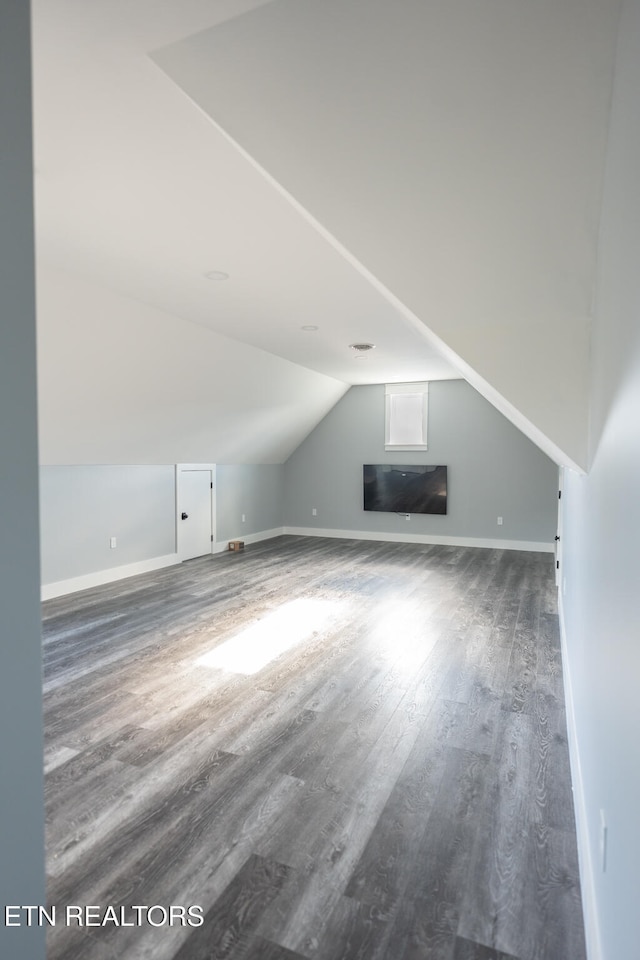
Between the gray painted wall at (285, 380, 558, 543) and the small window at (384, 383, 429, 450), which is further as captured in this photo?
the small window at (384, 383, 429, 450)

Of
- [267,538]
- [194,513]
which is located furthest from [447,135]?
[267,538]

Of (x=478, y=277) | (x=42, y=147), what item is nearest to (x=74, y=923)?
(x=478, y=277)

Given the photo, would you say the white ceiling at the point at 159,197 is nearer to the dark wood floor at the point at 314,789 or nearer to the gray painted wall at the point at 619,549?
the gray painted wall at the point at 619,549

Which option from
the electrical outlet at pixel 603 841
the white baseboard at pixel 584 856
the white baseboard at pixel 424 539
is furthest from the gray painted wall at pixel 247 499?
the electrical outlet at pixel 603 841

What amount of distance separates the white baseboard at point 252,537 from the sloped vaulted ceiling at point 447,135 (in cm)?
647

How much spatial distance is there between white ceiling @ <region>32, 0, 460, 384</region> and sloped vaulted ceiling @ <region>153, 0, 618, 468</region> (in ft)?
0.62

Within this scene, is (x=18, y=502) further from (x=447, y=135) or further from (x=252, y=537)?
(x=252, y=537)

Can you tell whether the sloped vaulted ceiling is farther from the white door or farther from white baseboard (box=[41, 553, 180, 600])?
the white door

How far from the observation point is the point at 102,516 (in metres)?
6.12

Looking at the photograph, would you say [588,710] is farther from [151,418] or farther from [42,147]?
[151,418]

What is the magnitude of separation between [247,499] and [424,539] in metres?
3.06

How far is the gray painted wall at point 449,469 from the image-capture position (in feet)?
27.2

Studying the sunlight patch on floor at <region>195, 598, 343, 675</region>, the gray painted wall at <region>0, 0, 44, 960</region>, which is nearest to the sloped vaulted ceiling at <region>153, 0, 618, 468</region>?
the gray painted wall at <region>0, 0, 44, 960</region>

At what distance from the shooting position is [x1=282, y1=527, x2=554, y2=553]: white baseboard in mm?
8258
